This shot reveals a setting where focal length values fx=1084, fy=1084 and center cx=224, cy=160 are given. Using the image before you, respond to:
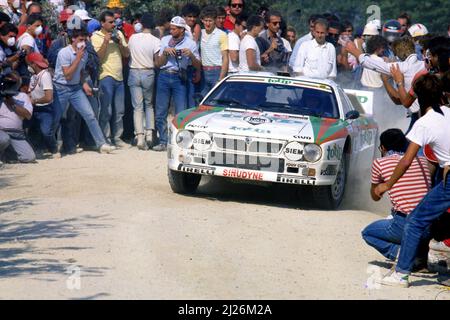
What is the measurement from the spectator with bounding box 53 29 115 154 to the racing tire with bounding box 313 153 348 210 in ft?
17.2

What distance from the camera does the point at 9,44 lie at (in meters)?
16.9

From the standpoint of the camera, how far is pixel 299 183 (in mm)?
13328

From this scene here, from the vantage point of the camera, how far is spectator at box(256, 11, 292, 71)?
1906 centimetres

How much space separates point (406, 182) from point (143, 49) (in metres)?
9.29

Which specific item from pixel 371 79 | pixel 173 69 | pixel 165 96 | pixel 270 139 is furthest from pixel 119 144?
pixel 270 139

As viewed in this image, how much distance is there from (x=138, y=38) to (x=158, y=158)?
2.40 metres

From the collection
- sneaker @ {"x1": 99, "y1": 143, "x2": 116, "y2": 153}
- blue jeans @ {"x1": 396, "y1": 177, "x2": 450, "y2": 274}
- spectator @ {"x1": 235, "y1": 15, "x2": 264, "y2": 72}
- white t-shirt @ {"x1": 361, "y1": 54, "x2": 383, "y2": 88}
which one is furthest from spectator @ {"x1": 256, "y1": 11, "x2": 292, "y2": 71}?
blue jeans @ {"x1": 396, "y1": 177, "x2": 450, "y2": 274}

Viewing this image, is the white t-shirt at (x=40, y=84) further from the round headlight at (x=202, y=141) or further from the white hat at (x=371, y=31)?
the white hat at (x=371, y=31)

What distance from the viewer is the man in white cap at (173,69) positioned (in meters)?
18.3

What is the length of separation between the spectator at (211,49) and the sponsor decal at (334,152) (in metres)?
5.34

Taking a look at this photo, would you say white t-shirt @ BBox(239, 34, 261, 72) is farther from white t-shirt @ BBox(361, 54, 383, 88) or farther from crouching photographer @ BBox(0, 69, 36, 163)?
crouching photographer @ BBox(0, 69, 36, 163)

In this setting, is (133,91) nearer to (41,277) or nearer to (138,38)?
(138,38)

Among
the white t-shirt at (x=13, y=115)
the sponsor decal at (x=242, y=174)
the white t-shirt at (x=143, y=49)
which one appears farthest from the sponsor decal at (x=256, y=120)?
the white t-shirt at (x=143, y=49)

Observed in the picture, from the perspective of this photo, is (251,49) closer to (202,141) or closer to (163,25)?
(163,25)
